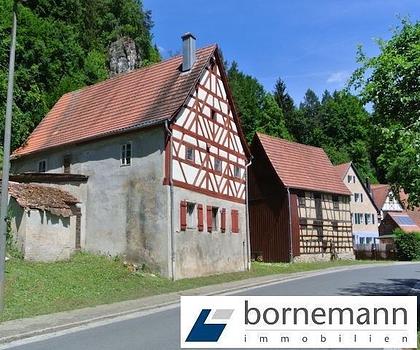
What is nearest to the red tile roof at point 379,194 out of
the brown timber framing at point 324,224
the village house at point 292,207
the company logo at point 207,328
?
the brown timber framing at point 324,224

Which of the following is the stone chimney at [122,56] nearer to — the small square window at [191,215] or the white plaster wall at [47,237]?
the small square window at [191,215]

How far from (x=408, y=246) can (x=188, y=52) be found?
3197 centimetres

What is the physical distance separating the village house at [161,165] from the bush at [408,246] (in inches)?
972

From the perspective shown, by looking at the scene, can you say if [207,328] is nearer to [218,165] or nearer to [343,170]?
[218,165]

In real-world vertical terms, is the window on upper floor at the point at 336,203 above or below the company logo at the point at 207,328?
above

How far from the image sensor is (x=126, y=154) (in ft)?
84.5

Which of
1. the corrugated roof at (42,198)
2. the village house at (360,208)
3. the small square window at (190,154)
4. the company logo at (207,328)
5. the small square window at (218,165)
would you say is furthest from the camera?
the village house at (360,208)

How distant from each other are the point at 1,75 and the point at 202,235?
16616 mm

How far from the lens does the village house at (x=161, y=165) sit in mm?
24219

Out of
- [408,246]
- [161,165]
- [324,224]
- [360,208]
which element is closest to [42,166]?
[161,165]

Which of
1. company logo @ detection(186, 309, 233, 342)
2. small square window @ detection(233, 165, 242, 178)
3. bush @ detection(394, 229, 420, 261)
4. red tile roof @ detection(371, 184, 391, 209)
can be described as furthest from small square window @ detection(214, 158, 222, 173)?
red tile roof @ detection(371, 184, 391, 209)

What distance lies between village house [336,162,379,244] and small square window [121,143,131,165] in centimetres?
3823

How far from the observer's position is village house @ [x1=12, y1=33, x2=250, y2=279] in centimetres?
2422

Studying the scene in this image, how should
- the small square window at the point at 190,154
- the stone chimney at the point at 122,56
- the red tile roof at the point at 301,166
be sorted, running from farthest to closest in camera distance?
the stone chimney at the point at 122,56 < the red tile roof at the point at 301,166 < the small square window at the point at 190,154
